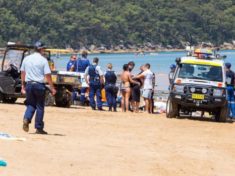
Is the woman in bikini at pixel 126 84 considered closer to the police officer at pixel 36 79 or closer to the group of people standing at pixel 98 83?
the group of people standing at pixel 98 83

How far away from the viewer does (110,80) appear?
26328 mm

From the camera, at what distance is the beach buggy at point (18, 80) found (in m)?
→ 25.7

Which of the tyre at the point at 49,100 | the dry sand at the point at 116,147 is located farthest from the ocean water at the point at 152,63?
the dry sand at the point at 116,147

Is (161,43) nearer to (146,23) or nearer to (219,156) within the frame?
(146,23)

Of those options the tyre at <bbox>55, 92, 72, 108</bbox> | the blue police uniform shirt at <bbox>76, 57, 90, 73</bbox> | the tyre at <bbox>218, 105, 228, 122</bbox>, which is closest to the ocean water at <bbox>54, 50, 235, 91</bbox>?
the blue police uniform shirt at <bbox>76, 57, 90, 73</bbox>

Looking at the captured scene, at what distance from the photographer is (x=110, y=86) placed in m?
26.4

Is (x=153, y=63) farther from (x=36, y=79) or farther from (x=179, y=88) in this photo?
(x=36, y=79)

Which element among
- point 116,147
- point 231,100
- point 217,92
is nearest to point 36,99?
point 116,147

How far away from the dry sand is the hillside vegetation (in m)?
138

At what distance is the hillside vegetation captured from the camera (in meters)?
167

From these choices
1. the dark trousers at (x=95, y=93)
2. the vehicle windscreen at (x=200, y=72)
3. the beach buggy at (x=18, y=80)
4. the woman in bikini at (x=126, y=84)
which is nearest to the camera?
the vehicle windscreen at (x=200, y=72)

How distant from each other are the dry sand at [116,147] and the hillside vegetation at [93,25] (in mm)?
138391

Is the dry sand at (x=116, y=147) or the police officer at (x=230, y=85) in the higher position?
the police officer at (x=230, y=85)

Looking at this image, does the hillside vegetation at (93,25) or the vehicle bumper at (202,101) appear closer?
the vehicle bumper at (202,101)
